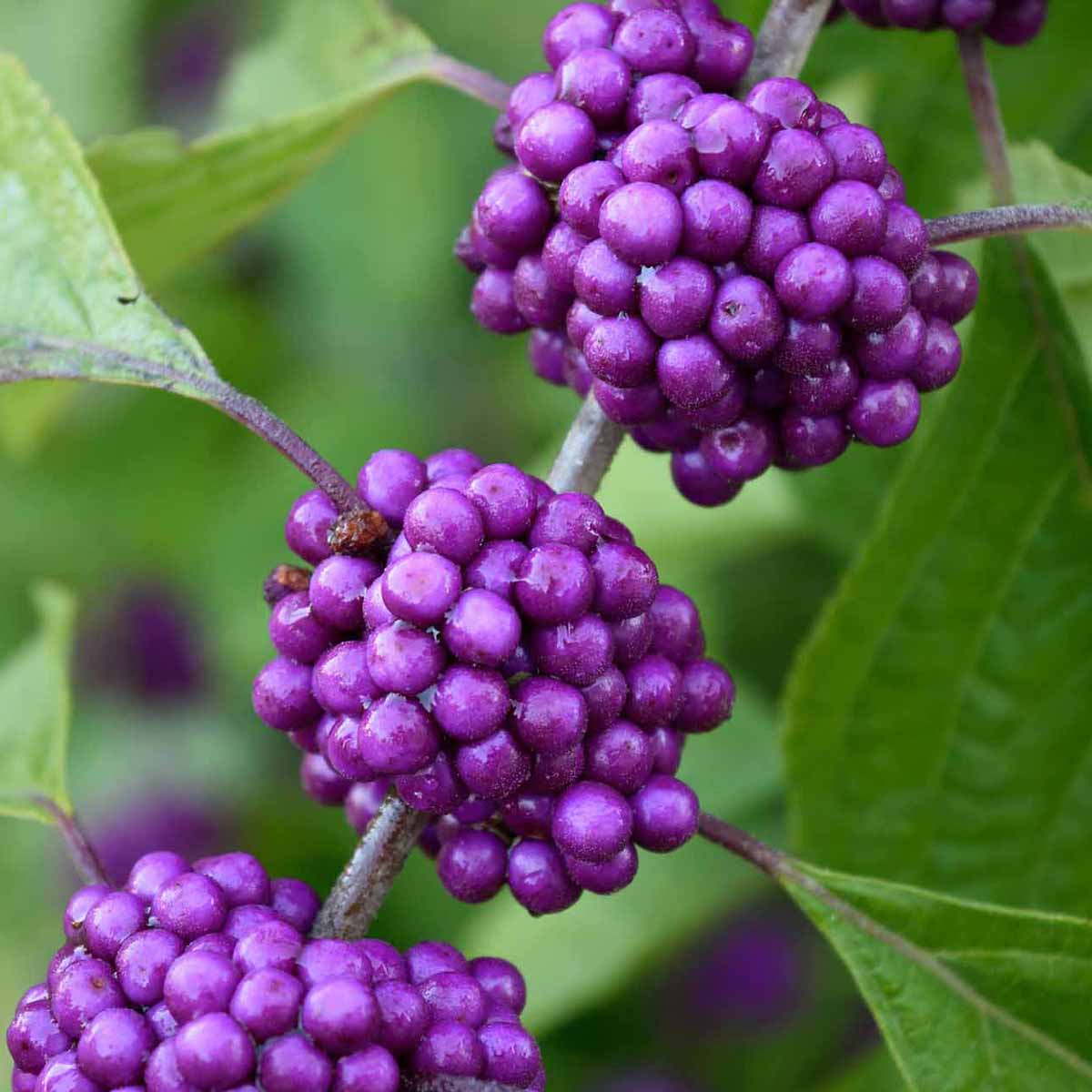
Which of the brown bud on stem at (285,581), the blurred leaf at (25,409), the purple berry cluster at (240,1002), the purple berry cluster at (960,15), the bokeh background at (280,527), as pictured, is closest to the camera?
the purple berry cluster at (240,1002)

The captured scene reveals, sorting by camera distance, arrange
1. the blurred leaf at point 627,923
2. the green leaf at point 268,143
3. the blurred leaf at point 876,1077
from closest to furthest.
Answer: the green leaf at point 268,143, the blurred leaf at point 876,1077, the blurred leaf at point 627,923

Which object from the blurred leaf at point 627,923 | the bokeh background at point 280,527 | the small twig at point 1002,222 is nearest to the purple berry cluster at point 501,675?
the small twig at point 1002,222

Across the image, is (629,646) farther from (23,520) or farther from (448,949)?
(23,520)

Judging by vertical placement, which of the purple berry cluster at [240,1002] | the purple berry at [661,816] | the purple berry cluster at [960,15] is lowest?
the purple berry cluster at [240,1002]

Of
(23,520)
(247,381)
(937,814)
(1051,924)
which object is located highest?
(1051,924)

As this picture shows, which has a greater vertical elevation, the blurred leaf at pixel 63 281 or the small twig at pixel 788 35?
the small twig at pixel 788 35

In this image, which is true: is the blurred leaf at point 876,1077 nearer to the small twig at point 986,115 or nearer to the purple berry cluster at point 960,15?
the small twig at point 986,115

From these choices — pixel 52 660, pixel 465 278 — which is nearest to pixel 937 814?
pixel 52 660

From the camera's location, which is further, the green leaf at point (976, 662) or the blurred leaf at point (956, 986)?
the green leaf at point (976, 662)
